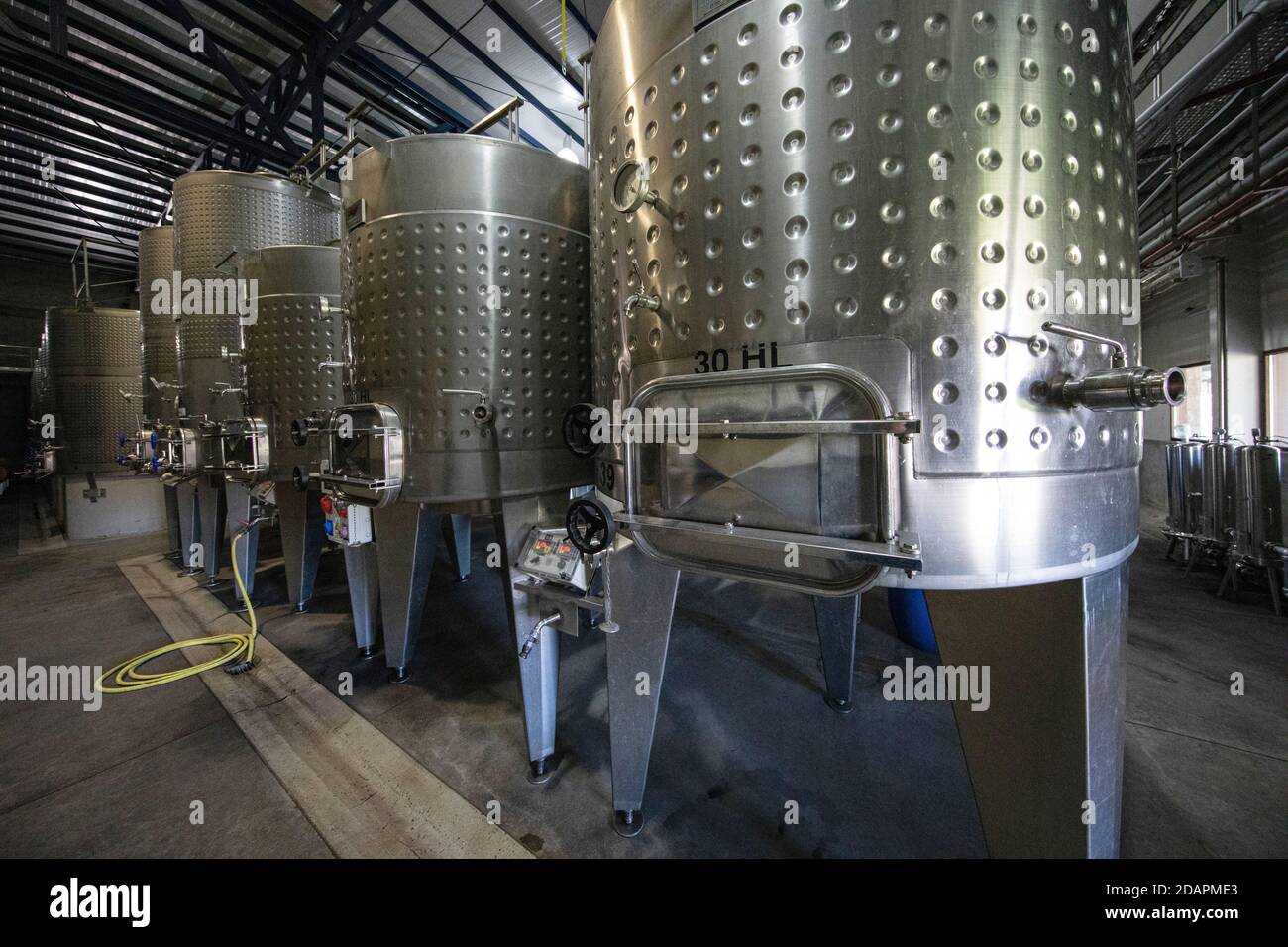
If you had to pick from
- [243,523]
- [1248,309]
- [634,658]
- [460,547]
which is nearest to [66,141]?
[243,523]

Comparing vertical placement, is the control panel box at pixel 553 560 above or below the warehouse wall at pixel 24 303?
below

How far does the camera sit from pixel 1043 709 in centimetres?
100

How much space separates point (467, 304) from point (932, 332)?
1.82 metres

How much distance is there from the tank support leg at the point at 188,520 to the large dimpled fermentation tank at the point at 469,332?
504 centimetres

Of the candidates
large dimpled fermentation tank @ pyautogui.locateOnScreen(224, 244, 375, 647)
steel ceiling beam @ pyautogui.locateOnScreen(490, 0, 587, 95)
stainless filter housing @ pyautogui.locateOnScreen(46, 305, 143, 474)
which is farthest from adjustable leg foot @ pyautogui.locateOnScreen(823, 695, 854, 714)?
stainless filter housing @ pyautogui.locateOnScreen(46, 305, 143, 474)

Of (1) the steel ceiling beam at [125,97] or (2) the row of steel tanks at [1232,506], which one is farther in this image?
(1) the steel ceiling beam at [125,97]

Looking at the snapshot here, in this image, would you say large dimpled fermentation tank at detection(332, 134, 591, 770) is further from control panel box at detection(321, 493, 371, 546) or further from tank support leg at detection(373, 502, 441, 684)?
control panel box at detection(321, 493, 371, 546)

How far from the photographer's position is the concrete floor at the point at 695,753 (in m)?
1.77

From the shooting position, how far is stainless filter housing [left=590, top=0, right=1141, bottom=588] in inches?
33.9

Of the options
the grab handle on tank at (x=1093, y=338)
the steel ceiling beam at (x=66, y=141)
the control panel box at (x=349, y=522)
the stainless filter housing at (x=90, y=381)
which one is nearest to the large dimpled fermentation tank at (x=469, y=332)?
→ the control panel box at (x=349, y=522)

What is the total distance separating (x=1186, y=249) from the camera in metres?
4.66

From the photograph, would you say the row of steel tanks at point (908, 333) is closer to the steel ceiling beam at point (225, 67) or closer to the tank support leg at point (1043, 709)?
the tank support leg at point (1043, 709)
